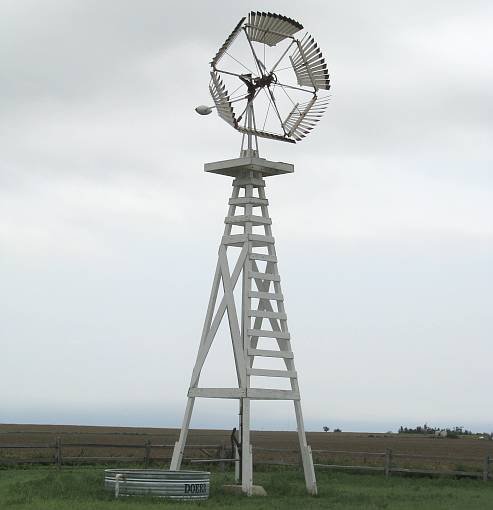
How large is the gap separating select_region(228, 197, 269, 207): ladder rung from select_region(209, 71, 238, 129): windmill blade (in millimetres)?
1756

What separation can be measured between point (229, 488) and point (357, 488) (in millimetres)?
4761

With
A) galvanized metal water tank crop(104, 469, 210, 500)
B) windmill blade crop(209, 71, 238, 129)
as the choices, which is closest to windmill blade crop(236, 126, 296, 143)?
windmill blade crop(209, 71, 238, 129)

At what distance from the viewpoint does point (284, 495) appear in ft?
82.4

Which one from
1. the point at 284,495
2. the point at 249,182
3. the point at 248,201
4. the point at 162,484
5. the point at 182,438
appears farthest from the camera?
the point at 249,182

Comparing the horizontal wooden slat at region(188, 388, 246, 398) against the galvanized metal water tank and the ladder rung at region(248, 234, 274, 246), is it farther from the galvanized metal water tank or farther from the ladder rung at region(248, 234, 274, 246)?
the ladder rung at region(248, 234, 274, 246)

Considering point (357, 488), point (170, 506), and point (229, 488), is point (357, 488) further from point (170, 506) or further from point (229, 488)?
point (170, 506)

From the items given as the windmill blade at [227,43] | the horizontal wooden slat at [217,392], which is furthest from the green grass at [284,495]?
the windmill blade at [227,43]

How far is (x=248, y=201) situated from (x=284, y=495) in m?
7.04

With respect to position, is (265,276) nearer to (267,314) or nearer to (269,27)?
(267,314)

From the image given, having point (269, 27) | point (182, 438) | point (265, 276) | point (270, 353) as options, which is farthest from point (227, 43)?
point (182, 438)

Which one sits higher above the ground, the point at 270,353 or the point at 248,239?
the point at 248,239

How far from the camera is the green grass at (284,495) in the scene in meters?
21.8

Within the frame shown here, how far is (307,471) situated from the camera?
25609mm

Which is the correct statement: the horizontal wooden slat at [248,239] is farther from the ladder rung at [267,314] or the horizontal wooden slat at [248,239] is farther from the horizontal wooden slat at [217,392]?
the horizontal wooden slat at [217,392]
